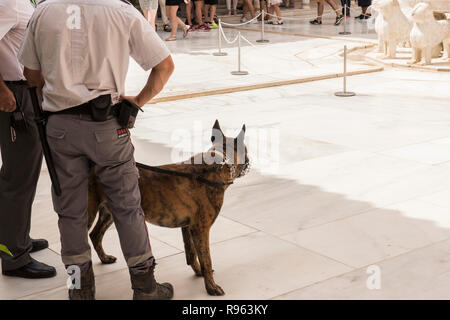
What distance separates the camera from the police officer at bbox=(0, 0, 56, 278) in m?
4.52

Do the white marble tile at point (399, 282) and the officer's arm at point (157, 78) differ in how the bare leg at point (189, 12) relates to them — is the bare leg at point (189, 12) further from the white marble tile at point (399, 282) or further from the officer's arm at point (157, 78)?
the officer's arm at point (157, 78)

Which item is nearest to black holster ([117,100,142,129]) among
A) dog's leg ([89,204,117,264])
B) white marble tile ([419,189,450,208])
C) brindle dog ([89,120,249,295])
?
brindle dog ([89,120,249,295])

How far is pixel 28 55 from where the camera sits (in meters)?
3.95

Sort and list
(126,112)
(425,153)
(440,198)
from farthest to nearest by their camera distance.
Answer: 1. (425,153)
2. (440,198)
3. (126,112)

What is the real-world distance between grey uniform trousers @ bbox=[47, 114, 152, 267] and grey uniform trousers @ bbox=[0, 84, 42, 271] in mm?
725

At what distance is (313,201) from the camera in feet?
20.6

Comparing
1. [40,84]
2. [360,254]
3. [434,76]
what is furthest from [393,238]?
[434,76]

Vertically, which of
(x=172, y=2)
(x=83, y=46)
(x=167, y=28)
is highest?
(x=83, y=46)

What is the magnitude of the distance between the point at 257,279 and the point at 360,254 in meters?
0.83

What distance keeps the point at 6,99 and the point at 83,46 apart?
0.84 metres

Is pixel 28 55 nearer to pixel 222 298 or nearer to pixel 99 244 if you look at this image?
pixel 99 244

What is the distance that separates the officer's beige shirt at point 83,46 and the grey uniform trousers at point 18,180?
0.74 meters

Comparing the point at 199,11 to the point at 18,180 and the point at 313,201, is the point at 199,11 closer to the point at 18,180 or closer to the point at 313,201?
the point at 313,201

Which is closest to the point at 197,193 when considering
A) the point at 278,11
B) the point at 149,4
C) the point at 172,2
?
the point at 149,4
